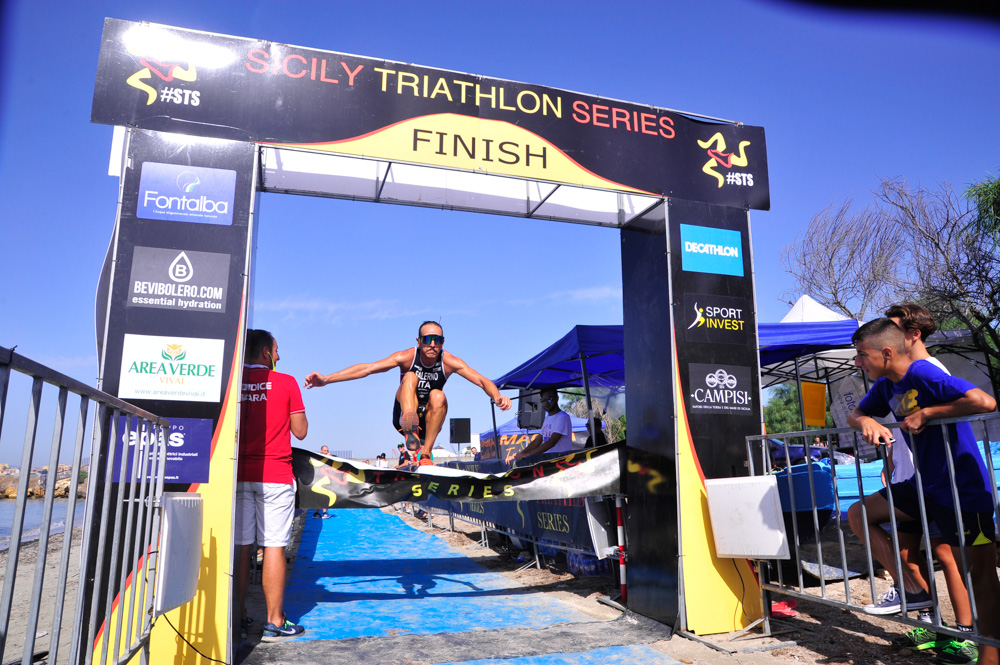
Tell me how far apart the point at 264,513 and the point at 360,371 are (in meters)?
1.42

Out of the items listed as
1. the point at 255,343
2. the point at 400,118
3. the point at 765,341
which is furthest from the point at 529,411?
the point at 400,118

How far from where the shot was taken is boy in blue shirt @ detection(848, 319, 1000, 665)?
116 inches

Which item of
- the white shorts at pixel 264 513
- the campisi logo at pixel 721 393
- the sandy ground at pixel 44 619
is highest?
the campisi logo at pixel 721 393

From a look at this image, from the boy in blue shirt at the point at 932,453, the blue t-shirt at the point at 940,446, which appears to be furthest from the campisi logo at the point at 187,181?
the blue t-shirt at the point at 940,446

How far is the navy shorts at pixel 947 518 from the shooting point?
2965 mm

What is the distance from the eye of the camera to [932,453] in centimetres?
319

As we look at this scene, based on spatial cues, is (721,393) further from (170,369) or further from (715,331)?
(170,369)

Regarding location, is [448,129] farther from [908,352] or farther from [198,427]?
[908,352]

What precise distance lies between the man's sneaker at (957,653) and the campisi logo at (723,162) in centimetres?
358

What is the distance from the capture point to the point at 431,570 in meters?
7.33

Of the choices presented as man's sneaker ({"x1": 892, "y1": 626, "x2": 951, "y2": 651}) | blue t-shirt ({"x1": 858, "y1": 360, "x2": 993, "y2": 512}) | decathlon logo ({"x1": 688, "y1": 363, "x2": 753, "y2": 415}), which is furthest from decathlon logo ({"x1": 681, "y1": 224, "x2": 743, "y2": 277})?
man's sneaker ({"x1": 892, "y1": 626, "x2": 951, "y2": 651})

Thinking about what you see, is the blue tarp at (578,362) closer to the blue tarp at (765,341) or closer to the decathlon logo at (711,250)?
the blue tarp at (765,341)

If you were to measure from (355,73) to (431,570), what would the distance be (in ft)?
17.5

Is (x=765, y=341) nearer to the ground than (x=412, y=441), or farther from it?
farther from it
